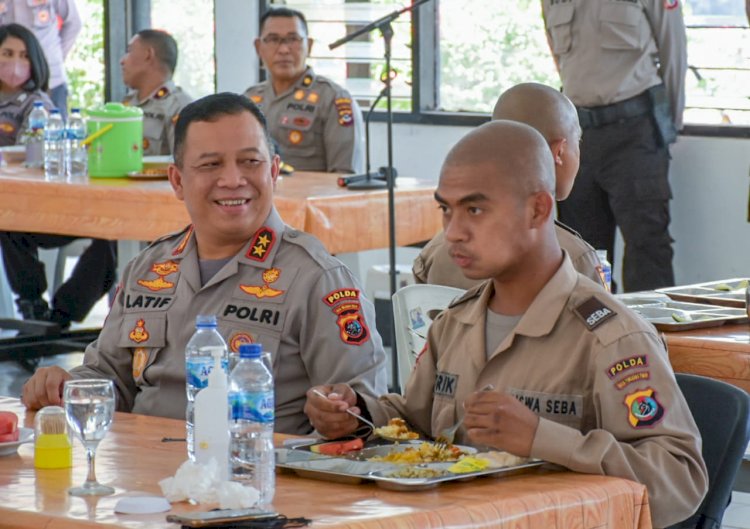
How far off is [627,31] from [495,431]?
12.9 feet

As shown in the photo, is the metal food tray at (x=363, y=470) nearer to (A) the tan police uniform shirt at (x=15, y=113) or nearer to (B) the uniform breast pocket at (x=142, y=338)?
(B) the uniform breast pocket at (x=142, y=338)

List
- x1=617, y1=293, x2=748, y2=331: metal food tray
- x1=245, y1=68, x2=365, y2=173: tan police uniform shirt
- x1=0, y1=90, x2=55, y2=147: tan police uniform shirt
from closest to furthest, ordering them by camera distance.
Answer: x1=617, y1=293, x2=748, y2=331: metal food tray, x1=245, y1=68, x2=365, y2=173: tan police uniform shirt, x1=0, y1=90, x2=55, y2=147: tan police uniform shirt

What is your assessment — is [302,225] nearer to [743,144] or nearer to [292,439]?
[743,144]

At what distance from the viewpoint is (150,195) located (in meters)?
5.09

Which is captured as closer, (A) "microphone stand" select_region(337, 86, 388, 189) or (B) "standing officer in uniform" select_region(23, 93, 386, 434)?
(B) "standing officer in uniform" select_region(23, 93, 386, 434)

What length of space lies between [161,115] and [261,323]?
4.39 metres

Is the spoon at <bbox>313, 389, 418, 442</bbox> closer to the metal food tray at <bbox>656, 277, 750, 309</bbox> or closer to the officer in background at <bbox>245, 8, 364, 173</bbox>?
the metal food tray at <bbox>656, 277, 750, 309</bbox>

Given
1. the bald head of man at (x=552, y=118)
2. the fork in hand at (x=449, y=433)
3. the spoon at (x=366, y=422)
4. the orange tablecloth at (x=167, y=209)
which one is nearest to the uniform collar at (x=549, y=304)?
the fork in hand at (x=449, y=433)

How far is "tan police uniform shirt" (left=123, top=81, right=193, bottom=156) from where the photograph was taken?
684cm

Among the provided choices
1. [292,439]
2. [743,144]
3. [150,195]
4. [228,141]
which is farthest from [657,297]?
[743,144]

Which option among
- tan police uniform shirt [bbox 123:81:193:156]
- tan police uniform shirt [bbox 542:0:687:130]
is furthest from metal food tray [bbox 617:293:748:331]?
tan police uniform shirt [bbox 123:81:193:156]

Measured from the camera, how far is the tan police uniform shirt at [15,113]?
702 centimetres

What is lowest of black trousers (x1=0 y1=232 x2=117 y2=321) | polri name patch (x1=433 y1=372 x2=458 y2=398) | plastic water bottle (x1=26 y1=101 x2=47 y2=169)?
black trousers (x1=0 y1=232 x2=117 y2=321)

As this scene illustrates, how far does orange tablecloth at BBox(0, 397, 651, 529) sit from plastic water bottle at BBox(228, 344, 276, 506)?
56 mm
